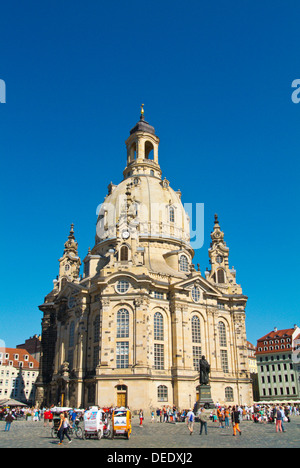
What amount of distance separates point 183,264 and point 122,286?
15427mm

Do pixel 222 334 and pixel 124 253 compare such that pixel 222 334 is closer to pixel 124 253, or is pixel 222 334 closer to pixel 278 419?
pixel 124 253

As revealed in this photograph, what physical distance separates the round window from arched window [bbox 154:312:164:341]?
225 inches

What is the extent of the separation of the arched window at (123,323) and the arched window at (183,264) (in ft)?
50.1

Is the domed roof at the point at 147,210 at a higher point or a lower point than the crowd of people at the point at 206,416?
higher

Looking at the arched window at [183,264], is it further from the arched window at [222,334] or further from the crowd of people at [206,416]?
the crowd of people at [206,416]

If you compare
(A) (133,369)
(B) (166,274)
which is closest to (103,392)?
(A) (133,369)

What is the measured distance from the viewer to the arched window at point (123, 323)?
5500cm

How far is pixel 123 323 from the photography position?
55469 mm

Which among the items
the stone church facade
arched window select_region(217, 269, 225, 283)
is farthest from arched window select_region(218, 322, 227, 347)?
arched window select_region(217, 269, 225, 283)

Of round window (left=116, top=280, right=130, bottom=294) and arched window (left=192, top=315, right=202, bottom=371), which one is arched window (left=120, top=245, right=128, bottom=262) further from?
arched window (left=192, top=315, right=202, bottom=371)

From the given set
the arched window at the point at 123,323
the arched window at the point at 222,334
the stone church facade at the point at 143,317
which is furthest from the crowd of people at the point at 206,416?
the arched window at the point at 222,334

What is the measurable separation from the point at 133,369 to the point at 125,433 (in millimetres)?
27130

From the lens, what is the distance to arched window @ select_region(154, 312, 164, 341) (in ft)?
188
